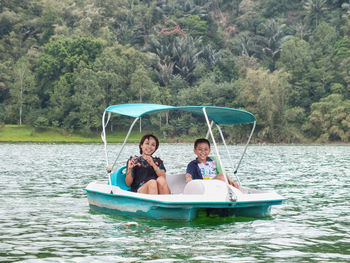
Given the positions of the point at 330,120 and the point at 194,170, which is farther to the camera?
the point at 330,120

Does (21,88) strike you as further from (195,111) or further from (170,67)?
(195,111)

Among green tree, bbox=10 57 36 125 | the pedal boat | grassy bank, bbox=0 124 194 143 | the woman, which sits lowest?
the pedal boat

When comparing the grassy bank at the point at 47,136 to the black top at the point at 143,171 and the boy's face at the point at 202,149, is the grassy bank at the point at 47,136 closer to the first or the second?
the black top at the point at 143,171

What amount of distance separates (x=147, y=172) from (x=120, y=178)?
4.44 feet

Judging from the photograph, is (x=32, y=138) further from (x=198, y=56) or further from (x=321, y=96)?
(x=321, y=96)

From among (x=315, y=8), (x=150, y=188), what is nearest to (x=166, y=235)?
(x=150, y=188)

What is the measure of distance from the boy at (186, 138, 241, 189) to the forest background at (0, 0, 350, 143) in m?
57.6

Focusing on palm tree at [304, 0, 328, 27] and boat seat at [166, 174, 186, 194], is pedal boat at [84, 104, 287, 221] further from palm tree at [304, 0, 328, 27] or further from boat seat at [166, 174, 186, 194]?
palm tree at [304, 0, 328, 27]

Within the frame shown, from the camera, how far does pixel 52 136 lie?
70.9 m

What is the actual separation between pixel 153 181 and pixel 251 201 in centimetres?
190

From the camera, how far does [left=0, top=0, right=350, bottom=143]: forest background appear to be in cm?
7081

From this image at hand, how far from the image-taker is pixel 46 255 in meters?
8.27

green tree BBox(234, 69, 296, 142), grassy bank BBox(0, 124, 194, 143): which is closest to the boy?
grassy bank BBox(0, 124, 194, 143)

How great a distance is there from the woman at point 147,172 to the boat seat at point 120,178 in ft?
2.95
